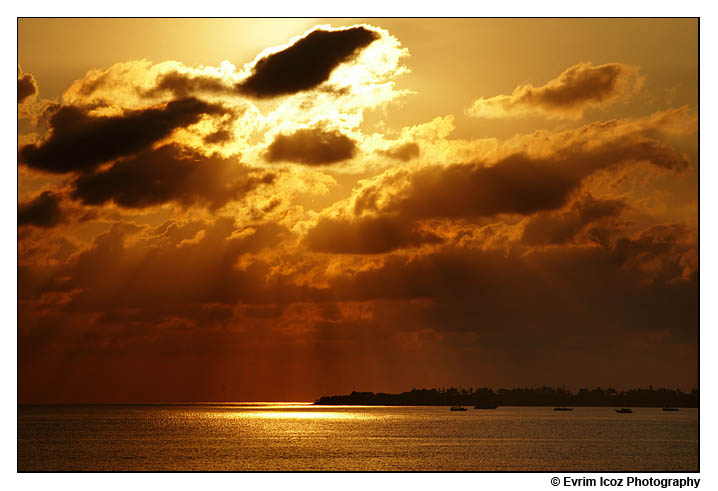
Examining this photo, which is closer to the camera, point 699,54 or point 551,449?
point 699,54

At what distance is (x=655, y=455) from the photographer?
113m

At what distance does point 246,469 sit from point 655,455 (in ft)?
170

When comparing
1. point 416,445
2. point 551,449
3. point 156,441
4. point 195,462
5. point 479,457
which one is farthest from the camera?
point 156,441

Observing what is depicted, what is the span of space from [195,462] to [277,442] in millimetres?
39153

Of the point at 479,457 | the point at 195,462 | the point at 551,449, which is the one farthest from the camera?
the point at 551,449
